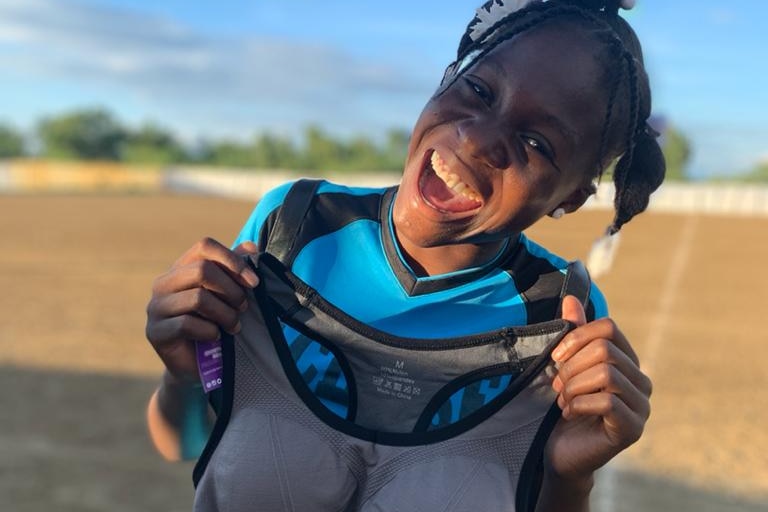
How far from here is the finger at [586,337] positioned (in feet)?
4.73

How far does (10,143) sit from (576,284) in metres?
80.6

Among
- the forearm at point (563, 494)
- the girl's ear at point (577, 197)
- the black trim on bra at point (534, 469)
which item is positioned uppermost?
the girl's ear at point (577, 197)

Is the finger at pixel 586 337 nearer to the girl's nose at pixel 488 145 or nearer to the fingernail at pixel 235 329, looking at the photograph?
the girl's nose at pixel 488 145

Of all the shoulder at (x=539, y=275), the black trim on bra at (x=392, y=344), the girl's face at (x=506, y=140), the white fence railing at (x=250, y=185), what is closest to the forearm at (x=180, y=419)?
the black trim on bra at (x=392, y=344)

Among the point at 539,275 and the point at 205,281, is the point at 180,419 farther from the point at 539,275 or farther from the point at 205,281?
the point at 539,275

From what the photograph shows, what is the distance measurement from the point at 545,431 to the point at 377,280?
42cm

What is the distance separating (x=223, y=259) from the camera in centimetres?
146

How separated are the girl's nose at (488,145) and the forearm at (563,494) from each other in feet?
1.97

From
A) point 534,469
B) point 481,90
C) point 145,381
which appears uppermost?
point 481,90

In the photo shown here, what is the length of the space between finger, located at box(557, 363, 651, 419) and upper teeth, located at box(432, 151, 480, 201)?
1.21 ft

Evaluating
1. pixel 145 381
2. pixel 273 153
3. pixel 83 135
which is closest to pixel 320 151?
pixel 273 153

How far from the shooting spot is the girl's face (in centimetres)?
144

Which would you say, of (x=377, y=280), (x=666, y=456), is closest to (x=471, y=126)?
(x=377, y=280)

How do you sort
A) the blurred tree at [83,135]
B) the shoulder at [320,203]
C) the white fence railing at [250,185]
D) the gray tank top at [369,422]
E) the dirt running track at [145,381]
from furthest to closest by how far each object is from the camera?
the blurred tree at [83,135], the white fence railing at [250,185], the dirt running track at [145,381], the shoulder at [320,203], the gray tank top at [369,422]
